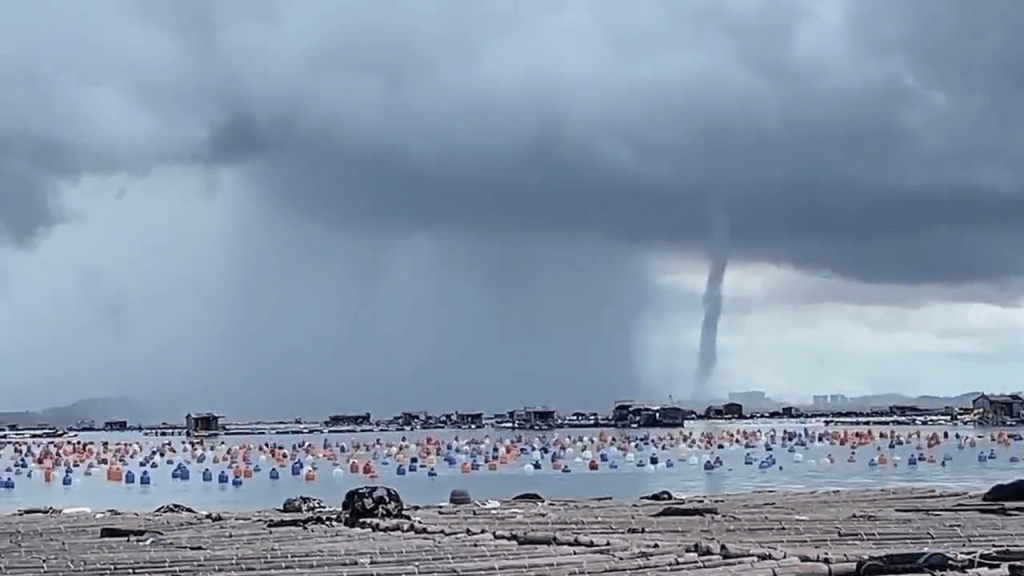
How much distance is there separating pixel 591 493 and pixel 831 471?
22.3 meters

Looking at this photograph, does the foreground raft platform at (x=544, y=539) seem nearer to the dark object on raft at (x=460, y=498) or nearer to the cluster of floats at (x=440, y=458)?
the dark object on raft at (x=460, y=498)

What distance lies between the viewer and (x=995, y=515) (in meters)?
25.3

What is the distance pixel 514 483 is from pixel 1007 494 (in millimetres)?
41484

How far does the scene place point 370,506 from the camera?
24.7 m

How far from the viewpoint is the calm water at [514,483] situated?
58438 mm

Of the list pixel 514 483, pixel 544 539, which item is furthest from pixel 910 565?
pixel 514 483

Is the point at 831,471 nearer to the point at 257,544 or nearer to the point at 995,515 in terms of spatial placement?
the point at 995,515

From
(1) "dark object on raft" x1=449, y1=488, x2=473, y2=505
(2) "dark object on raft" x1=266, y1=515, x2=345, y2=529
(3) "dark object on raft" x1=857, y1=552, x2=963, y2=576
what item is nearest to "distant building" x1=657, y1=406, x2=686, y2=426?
(1) "dark object on raft" x1=449, y1=488, x2=473, y2=505

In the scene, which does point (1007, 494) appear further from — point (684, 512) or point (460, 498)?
point (460, 498)

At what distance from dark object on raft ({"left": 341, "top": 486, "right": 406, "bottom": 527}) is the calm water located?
27.3 m

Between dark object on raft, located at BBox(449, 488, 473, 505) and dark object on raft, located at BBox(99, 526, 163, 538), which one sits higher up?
dark object on raft, located at BBox(449, 488, 473, 505)

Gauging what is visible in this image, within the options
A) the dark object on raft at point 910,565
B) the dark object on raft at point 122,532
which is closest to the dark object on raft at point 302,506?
the dark object on raft at point 122,532

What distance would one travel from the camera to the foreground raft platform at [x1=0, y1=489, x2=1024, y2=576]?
687 inches

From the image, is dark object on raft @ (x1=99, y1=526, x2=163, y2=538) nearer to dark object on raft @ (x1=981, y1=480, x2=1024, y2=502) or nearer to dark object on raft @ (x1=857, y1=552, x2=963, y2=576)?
dark object on raft @ (x1=857, y1=552, x2=963, y2=576)
